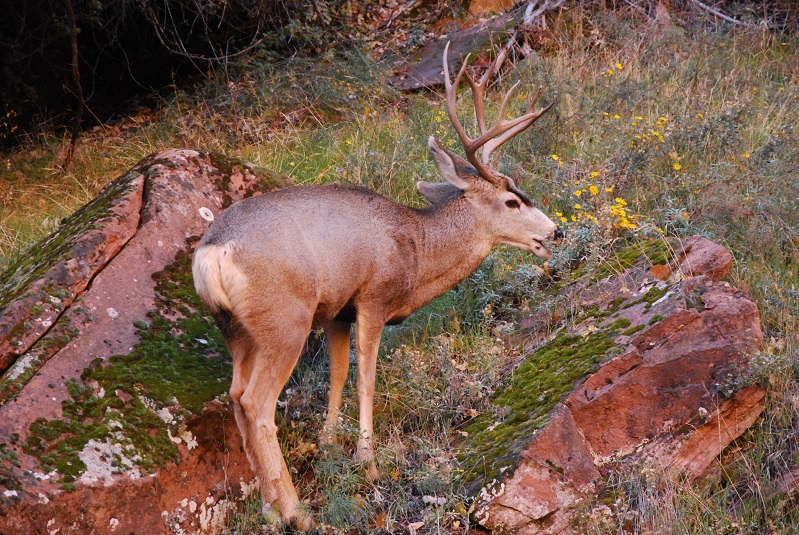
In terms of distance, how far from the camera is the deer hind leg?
4582 millimetres

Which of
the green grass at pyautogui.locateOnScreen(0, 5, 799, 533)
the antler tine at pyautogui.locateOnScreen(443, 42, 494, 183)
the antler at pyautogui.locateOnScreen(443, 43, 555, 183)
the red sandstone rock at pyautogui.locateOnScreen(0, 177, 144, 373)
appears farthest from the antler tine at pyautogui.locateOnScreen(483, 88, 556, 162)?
the red sandstone rock at pyautogui.locateOnScreen(0, 177, 144, 373)

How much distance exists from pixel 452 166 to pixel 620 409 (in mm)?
1975

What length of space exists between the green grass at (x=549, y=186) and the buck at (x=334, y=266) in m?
0.36

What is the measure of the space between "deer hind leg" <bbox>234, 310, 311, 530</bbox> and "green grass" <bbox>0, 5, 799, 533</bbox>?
0.18 meters

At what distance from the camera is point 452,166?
579 cm

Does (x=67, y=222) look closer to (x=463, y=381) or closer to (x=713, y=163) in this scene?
(x=463, y=381)

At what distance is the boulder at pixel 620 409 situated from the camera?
4508 millimetres

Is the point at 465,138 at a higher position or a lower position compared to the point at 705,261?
higher

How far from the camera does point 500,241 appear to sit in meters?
5.93

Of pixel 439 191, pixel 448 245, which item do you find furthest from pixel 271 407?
pixel 439 191

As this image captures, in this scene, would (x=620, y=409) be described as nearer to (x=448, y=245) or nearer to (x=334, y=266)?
(x=448, y=245)

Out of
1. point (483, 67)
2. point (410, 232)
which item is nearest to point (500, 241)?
point (410, 232)

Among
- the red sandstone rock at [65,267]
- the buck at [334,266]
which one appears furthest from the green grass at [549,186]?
the red sandstone rock at [65,267]

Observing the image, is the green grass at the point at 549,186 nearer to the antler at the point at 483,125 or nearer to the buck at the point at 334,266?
the buck at the point at 334,266
